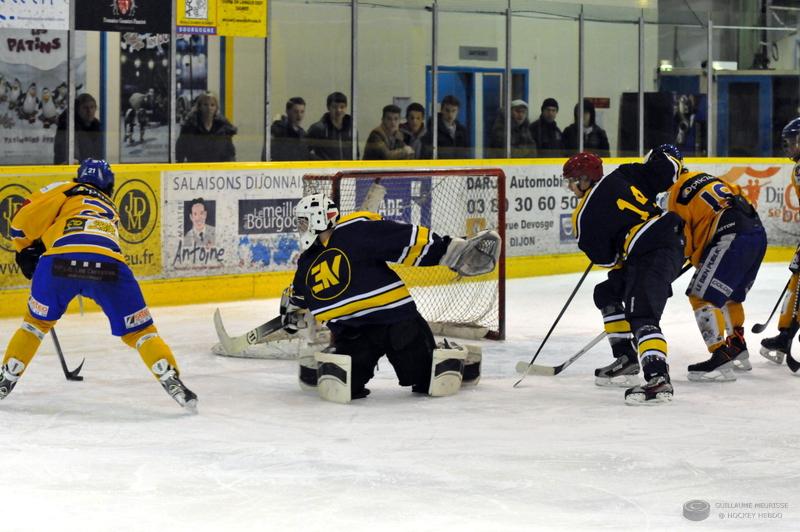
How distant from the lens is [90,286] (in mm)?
5465

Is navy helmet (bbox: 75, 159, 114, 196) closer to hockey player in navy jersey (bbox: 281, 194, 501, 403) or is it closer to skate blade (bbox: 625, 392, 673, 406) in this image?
hockey player in navy jersey (bbox: 281, 194, 501, 403)

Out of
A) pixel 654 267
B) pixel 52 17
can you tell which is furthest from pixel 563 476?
pixel 52 17

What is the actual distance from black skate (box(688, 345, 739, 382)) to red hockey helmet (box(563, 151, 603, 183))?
103cm

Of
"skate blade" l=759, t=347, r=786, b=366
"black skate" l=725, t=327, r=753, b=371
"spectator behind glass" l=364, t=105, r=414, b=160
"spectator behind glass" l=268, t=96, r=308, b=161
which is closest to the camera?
"black skate" l=725, t=327, r=753, b=371

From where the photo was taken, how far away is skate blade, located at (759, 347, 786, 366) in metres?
6.82

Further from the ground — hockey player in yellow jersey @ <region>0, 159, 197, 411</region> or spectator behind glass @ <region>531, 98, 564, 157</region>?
spectator behind glass @ <region>531, 98, 564, 157</region>

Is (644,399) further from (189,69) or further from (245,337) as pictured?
(189,69)

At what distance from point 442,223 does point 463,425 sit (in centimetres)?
429

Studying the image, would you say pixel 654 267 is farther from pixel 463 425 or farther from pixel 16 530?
pixel 16 530

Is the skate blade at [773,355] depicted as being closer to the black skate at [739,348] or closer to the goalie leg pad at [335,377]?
the black skate at [739,348]

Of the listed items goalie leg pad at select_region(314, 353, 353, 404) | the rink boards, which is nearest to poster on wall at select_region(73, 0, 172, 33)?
the rink boards

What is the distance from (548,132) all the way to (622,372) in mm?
5179

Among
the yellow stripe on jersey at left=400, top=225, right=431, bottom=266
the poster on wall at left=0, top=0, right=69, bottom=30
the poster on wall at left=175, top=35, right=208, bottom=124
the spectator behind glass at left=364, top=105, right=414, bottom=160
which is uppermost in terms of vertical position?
the poster on wall at left=0, top=0, right=69, bottom=30

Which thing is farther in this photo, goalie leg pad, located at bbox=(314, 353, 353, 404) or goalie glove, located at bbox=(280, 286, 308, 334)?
goalie glove, located at bbox=(280, 286, 308, 334)
